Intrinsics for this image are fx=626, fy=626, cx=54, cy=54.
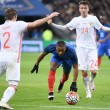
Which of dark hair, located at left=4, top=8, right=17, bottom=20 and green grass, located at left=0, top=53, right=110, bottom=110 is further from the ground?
dark hair, located at left=4, top=8, right=17, bottom=20

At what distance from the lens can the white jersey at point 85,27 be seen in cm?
1770

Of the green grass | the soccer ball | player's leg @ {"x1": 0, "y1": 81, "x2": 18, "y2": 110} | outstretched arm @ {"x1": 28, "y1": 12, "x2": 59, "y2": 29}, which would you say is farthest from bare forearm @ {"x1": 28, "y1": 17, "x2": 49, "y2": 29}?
the soccer ball

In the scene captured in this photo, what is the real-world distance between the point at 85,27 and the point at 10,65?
4.36m

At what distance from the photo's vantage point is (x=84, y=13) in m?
17.7

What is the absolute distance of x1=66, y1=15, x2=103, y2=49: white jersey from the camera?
58.1 ft

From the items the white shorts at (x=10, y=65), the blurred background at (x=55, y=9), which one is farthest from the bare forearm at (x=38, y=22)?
the blurred background at (x=55, y=9)

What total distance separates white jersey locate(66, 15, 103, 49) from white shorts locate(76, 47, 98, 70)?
0.49 feet

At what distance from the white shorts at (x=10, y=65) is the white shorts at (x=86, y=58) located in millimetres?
4264

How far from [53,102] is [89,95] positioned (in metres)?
1.80

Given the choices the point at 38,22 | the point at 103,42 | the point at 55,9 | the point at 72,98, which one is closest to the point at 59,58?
the point at 72,98

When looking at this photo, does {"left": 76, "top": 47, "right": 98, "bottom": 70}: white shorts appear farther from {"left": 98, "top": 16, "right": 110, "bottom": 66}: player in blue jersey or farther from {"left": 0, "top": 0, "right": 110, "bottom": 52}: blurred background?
{"left": 0, "top": 0, "right": 110, "bottom": 52}: blurred background

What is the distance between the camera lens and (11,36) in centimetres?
1393

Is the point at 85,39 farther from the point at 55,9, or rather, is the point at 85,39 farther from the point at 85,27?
the point at 55,9

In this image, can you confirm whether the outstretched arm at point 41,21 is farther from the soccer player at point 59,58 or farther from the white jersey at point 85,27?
the white jersey at point 85,27
